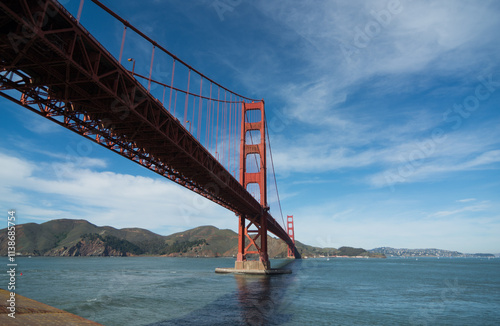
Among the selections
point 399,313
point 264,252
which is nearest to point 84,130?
point 399,313

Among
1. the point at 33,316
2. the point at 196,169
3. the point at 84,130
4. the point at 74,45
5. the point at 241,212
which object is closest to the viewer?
the point at 33,316

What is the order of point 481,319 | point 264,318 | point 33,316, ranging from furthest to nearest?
point 481,319, point 264,318, point 33,316

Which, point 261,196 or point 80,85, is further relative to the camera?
point 261,196

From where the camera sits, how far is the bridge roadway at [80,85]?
29.7 feet

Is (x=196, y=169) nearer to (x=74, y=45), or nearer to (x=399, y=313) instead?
(x=74, y=45)

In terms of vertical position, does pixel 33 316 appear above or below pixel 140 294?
above

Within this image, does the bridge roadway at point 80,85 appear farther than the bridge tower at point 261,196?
No

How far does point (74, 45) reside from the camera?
10.4m

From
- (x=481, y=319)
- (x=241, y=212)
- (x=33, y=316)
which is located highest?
(x=241, y=212)

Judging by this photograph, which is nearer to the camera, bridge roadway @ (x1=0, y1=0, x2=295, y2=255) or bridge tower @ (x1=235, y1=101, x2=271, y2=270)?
bridge roadway @ (x1=0, y1=0, x2=295, y2=255)

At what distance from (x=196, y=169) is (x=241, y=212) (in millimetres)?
20785

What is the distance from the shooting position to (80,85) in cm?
1247

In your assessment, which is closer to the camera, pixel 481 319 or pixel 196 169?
pixel 481 319

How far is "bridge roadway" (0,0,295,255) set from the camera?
9055mm
